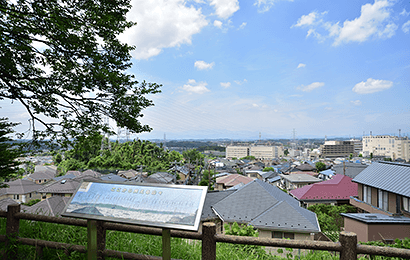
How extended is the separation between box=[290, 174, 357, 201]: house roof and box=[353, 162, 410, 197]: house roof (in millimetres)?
7054

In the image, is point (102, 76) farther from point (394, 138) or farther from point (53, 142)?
point (394, 138)

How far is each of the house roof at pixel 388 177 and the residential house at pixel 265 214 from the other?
188 inches

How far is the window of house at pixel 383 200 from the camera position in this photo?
12.9 meters

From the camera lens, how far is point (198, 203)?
190 cm

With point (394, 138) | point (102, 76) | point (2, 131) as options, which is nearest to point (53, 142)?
point (2, 131)

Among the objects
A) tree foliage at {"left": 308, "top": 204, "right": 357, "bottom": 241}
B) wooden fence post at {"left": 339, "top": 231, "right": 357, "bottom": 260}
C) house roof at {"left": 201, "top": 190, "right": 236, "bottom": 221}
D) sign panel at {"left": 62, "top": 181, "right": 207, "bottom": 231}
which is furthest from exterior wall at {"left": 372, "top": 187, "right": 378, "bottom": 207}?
sign panel at {"left": 62, "top": 181, "right": 207, "bottom": 231}

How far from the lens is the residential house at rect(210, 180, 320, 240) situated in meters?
→ 10.2

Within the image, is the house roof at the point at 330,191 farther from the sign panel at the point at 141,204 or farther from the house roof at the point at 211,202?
the sign panel at the point at 141,204

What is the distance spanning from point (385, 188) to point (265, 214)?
7.53m

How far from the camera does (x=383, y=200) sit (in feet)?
43.7

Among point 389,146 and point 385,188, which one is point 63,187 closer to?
point 385,188

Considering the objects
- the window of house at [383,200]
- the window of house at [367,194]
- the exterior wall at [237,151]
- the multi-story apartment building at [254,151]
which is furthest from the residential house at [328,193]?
the exterior wall at [237,151]

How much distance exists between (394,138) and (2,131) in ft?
389

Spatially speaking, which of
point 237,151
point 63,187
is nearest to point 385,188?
point 63,187
